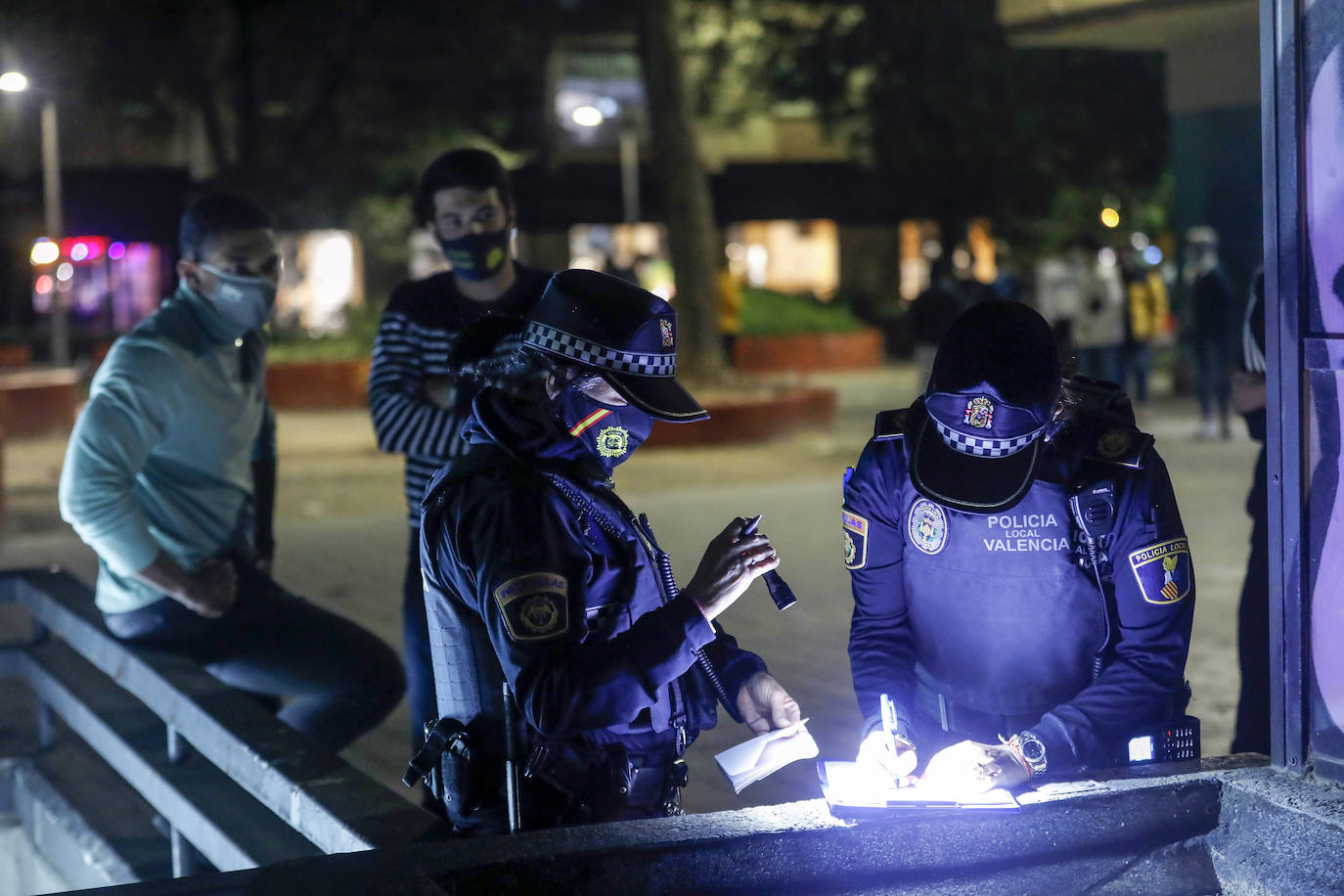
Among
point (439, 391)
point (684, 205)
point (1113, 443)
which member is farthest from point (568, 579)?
point (684, 205)

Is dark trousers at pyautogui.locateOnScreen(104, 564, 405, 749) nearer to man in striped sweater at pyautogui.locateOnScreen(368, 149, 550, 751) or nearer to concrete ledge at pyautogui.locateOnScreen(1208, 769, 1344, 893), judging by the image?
man in striped sweater at pyautogui.locateOnScreen(368, 149, 550, 751)

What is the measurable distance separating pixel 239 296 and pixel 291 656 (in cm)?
103

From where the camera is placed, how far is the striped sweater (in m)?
4.56

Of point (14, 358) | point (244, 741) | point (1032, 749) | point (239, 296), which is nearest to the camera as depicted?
point (1032, 749)

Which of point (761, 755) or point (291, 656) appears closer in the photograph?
point (761, 755)

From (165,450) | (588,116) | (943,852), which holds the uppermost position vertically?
(588,116)

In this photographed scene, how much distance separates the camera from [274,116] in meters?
27.4

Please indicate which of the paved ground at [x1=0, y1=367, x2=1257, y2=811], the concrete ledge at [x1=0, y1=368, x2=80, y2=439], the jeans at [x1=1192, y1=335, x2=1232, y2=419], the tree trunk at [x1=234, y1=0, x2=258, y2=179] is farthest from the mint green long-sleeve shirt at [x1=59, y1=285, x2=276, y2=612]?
the tree trunk at [x1=234, y1=0, x2=258, y2=179]

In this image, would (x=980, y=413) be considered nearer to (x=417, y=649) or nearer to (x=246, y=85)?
(x=417, y=649)

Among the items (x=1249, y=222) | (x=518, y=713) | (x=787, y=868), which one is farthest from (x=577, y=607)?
(x=1249, y=222)

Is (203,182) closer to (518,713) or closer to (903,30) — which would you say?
(903,30)

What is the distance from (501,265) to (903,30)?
23.9 m

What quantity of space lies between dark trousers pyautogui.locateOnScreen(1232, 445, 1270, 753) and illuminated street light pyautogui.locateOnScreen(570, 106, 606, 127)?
23.4 m

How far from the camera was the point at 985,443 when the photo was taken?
9.99ft
